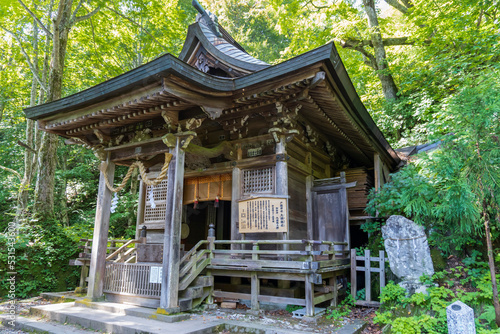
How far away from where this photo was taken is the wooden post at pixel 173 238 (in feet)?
19.3

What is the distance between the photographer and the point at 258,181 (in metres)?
7.88

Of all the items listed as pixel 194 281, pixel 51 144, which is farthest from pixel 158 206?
pixel 51 144

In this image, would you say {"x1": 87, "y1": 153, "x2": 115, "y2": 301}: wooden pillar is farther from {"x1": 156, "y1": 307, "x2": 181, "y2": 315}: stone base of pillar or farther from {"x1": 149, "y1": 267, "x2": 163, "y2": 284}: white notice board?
{"x1": 156, "y1": 307, "x2": 181, "y2": 315}: stone base of pillar

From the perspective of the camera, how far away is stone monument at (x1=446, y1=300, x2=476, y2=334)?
162 inches

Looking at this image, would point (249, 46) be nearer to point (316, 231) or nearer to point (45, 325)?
point (316, 231)

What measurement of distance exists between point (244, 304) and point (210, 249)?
153 centimetres

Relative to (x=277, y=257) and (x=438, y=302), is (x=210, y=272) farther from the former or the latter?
(x=438, y=302)

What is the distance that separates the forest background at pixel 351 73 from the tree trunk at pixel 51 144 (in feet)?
0.11

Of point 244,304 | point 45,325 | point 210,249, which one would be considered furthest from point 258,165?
point 45,325

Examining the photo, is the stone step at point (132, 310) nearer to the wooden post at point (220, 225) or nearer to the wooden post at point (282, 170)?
the wooden post at point (282, 170)

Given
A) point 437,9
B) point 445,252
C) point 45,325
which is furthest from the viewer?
point 437,9

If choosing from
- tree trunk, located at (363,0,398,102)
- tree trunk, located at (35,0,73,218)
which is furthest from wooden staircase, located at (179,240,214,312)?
tree trunk, located at (363,0,398,102)

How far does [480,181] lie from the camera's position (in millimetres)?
5344

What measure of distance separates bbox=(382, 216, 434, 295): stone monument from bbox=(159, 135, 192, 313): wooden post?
450 cm
